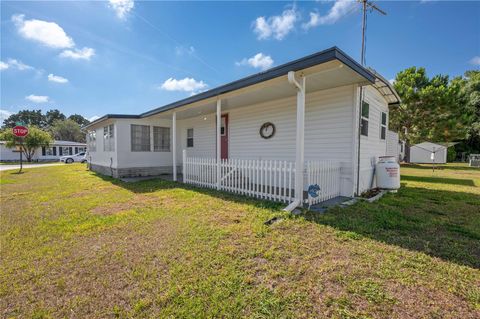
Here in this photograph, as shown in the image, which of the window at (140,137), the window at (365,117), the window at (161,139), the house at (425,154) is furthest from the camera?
the house at (425,154)

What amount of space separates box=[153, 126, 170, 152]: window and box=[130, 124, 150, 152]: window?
0.34m

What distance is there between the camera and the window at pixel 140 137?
10125 mm

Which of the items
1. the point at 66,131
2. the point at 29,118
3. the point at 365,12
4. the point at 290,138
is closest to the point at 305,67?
the point at 290,138

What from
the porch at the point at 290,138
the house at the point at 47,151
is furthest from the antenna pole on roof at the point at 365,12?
the house at the point at 47,151

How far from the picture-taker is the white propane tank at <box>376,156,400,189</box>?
21.9ft

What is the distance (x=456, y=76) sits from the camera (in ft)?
81.7

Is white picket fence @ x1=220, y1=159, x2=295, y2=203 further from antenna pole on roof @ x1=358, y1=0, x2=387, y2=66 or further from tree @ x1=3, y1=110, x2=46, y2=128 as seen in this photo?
tree @ x1=3, y1=110, x2=46, y2=128

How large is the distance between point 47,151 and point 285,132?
3936 cm

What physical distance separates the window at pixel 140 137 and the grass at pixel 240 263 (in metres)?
5.74

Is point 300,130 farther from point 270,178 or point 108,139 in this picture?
point 108,139

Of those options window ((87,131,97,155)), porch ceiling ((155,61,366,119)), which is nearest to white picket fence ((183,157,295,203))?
porch ceiling ((155,61,366,119))

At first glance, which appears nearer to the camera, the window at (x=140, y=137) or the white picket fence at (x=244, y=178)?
the white picket fence at (x=244, y=178)

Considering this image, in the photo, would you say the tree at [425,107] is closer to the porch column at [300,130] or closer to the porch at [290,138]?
the porch at [290,138]

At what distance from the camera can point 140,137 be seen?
10336 millimetres
